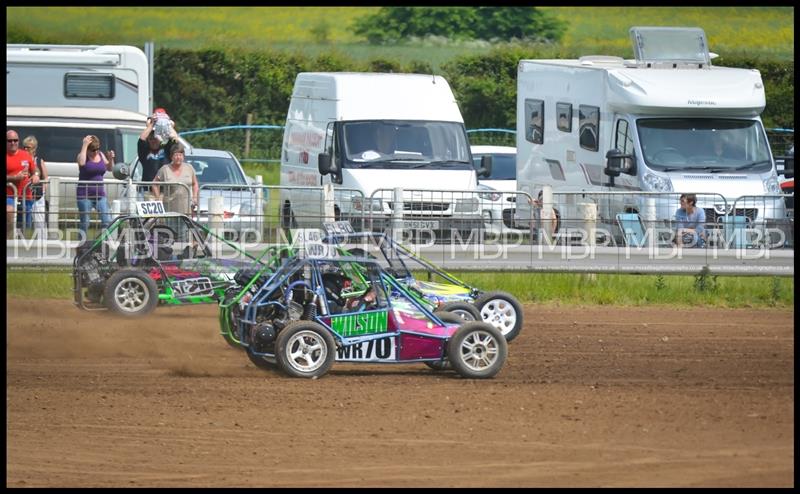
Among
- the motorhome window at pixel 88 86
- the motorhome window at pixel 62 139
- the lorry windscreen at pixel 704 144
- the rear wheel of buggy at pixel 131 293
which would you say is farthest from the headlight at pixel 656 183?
the motorhome window at pixel 88 86

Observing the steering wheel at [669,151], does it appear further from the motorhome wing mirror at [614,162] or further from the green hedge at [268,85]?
the green hedge at [268,85]

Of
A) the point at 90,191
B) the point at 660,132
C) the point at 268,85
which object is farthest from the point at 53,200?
the point at 268,85

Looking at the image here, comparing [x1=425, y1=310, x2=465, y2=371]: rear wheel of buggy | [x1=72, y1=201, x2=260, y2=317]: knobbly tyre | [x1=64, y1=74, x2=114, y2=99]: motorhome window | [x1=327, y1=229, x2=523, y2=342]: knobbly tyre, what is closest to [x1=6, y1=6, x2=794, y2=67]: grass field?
[x1=64, y1=74, x2=114, y2=99]: motorhome window

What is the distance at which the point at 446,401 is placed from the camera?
9.65 meters

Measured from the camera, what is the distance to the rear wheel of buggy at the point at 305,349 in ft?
33.8

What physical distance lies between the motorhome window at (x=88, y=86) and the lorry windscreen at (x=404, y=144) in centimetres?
607

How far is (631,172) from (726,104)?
151cm

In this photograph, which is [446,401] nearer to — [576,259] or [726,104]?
[576,259]

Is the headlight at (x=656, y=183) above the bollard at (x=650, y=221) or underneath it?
above

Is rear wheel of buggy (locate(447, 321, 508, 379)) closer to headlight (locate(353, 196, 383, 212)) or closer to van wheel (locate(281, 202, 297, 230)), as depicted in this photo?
van wheel (locate(281, 202, 297, 230))

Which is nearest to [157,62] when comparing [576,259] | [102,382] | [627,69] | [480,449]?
[627,69]

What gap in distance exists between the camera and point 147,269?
43.1ft

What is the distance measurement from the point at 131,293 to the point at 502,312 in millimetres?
3606

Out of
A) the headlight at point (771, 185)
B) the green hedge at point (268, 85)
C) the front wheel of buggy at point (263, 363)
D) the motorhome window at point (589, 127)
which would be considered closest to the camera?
the front wheel of buggy at point (263, 363)
